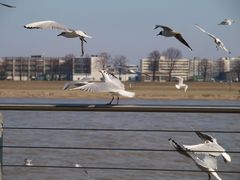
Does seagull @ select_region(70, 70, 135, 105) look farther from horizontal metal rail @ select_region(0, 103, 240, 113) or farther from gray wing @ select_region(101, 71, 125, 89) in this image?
horizontal metal rail @ select_region(0, 103, 240, 113)

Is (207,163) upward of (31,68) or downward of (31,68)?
upward

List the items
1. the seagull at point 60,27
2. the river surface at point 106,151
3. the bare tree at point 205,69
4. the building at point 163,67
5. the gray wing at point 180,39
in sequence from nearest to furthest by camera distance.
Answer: the gray wing at point 180,39, the seagull at point 60,27, the river surface at point 106,151, the building at point 163,67, the bare tree at point 205,69

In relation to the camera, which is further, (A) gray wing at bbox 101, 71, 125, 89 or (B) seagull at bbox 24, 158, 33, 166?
(B) seagull at bbox 24, 158, 33, 166

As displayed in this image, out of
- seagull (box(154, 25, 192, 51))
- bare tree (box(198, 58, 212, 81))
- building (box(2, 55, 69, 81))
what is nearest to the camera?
seagull (box(154, 25, 192, 51))

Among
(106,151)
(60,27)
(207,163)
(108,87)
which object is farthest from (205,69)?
(108,87)

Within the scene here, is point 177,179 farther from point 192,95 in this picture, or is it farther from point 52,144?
point 192,95

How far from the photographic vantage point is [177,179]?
394 inches

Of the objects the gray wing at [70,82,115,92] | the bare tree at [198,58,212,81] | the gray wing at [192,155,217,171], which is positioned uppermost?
the gray wing at [70,82,115,92]

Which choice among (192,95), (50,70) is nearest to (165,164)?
(192,95)

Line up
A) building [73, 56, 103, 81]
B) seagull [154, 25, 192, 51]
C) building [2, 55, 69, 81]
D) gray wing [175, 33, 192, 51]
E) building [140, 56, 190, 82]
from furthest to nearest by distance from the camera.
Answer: building [2, 55, 69, 81]
building [140, 56, 190, 82]
building [73, 56, 103, 81]
seagull [154, 25, 192, 51]
gray wing [175, 33, 192, 51]

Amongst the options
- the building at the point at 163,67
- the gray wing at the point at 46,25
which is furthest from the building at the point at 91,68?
the building at the point at 163,67

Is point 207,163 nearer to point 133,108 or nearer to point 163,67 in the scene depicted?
point 133,108

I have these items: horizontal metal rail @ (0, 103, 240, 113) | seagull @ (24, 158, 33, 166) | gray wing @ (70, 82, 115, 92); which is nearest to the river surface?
seagull @ (24, 158, 33, 166)

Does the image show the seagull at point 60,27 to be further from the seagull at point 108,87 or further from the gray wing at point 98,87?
the gray wing at point 98,87
